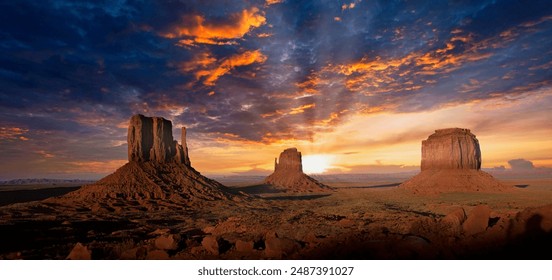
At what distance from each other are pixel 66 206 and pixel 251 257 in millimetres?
33373

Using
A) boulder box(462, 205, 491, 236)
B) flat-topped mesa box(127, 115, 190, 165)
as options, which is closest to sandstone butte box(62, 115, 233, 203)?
flat-topped mesa box(127, 115, 190, 165)

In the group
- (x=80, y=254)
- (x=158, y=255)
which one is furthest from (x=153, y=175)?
(x=158, y=255)

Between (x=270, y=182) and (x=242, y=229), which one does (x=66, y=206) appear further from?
(x=270, y=182)

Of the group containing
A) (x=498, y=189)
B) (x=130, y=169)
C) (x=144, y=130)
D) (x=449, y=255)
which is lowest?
(x=498, y=189)

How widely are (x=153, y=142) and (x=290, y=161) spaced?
6996cm

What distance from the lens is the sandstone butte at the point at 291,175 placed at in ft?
313

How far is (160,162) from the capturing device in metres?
51.2

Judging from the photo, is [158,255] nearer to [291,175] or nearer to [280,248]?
[280,248]

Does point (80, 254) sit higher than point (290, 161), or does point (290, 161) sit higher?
point (290, 161)

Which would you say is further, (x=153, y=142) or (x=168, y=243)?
(x=153, y=142)

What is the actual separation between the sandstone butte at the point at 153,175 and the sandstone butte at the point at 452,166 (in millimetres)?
49240

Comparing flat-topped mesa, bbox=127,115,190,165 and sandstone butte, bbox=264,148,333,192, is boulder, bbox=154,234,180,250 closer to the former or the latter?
flat-topped mesa, bbox=127,115,190,165

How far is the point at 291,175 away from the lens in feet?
354
